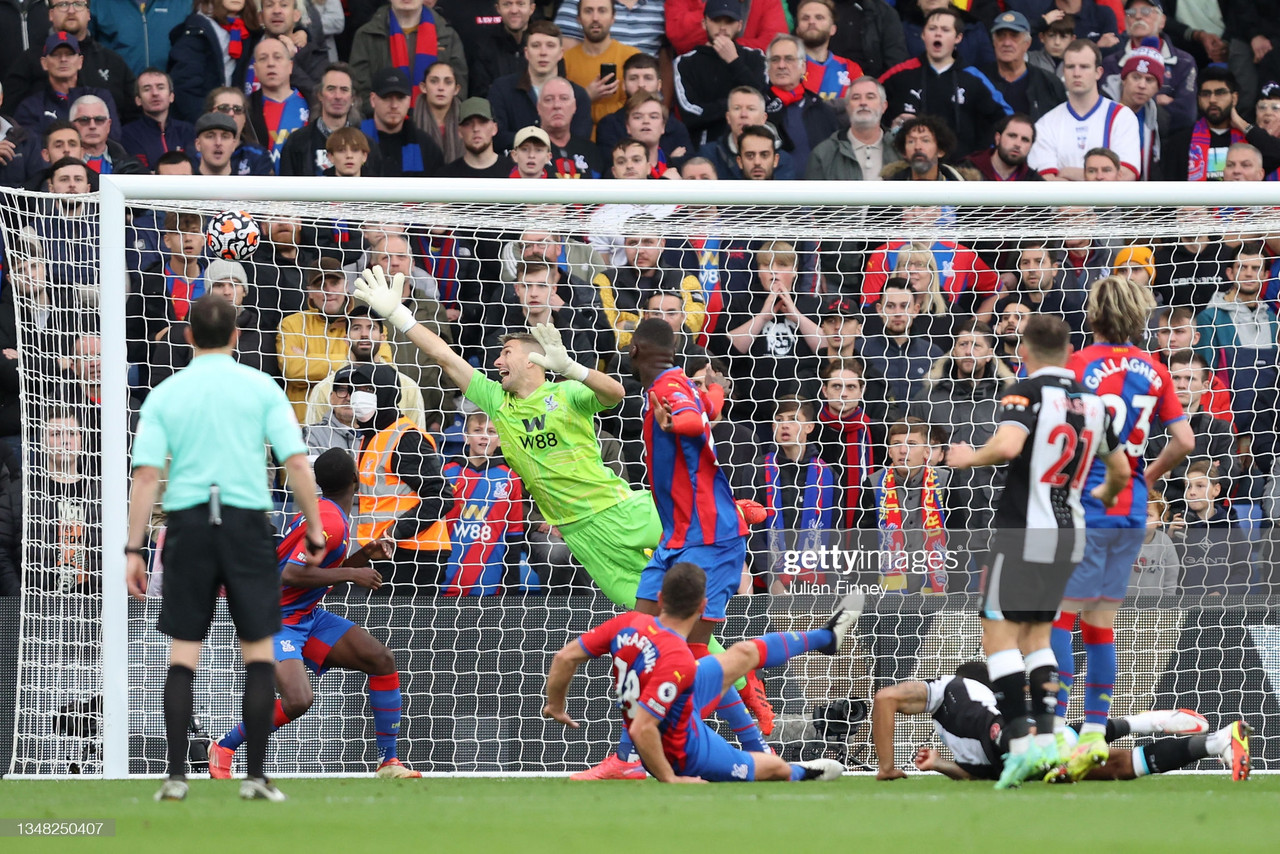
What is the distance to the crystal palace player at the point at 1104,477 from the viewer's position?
6.96 meters

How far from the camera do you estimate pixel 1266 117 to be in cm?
1252

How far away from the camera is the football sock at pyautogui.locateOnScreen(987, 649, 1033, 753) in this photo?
257 inches

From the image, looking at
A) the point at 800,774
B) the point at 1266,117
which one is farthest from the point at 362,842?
the point at 1266,117

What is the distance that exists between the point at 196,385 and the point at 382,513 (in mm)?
3465

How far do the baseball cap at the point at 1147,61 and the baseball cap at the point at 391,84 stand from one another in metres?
5.67

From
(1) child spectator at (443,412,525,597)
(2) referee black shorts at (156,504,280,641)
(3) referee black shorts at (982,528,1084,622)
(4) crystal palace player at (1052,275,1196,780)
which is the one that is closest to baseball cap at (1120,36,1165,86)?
(4) crystal palace player at (1052,275,1196,780)

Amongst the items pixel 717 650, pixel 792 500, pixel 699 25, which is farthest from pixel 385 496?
pixel 699 25

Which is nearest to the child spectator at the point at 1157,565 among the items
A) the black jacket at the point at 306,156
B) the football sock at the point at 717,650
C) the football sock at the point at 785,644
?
the football sock at the point at 717,650

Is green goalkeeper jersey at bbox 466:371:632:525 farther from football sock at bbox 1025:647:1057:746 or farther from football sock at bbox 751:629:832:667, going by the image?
football sock at bbox 1025:647:1057:746

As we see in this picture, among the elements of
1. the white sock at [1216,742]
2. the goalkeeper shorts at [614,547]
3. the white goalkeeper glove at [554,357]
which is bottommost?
the white sock at [1216,742]

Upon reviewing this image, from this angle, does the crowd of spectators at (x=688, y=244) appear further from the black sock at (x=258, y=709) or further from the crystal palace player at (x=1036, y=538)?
the black sock at (x=258, y=709)

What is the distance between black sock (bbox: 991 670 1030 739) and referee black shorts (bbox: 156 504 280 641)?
9.74 feet

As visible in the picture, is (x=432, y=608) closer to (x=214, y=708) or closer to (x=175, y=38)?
(x=214, y=708)

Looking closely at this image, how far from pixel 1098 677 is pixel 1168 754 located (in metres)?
0.48
